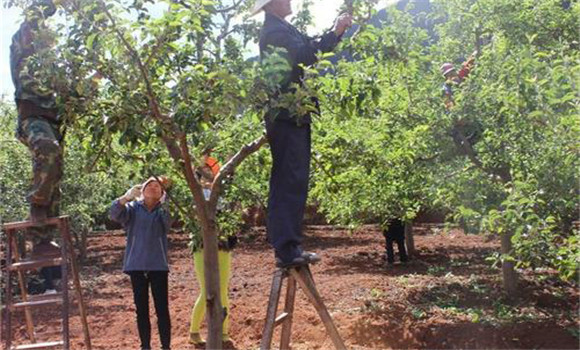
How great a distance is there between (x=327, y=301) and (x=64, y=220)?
349 cm

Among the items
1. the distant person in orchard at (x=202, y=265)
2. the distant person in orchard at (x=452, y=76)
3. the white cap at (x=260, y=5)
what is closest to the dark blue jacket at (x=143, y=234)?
the distant person in orchard at (x=202, y=265)

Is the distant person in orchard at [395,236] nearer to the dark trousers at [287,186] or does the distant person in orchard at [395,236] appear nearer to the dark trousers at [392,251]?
the dark trousers at [392,251]

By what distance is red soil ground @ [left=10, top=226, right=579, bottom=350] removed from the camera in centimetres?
593

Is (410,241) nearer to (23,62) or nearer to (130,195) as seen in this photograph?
(130,195)

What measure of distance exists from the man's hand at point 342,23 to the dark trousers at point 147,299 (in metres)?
2.60

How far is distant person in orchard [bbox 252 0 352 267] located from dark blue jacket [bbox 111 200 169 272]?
5.50 feet

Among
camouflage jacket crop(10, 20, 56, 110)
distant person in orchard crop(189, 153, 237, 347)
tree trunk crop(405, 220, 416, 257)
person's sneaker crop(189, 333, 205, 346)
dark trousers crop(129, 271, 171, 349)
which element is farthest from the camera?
tree trunk crop(405, 220, 416, 257)

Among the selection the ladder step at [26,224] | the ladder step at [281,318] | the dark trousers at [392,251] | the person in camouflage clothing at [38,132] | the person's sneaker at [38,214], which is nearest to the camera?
the ladder step at [281,318]

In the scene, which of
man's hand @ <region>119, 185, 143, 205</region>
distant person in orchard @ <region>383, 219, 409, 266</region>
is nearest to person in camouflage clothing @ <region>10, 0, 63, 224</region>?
man's hand @ <region>119, 185, 143, 205</region>

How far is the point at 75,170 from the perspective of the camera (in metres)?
9.80

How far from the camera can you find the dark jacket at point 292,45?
3.72m

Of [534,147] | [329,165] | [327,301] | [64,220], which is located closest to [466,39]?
[534,147]

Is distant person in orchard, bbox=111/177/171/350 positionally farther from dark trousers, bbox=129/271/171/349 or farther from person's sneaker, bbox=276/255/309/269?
person's sneaker, bbox=276/255/309/269

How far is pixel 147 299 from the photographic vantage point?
5.38 metres
